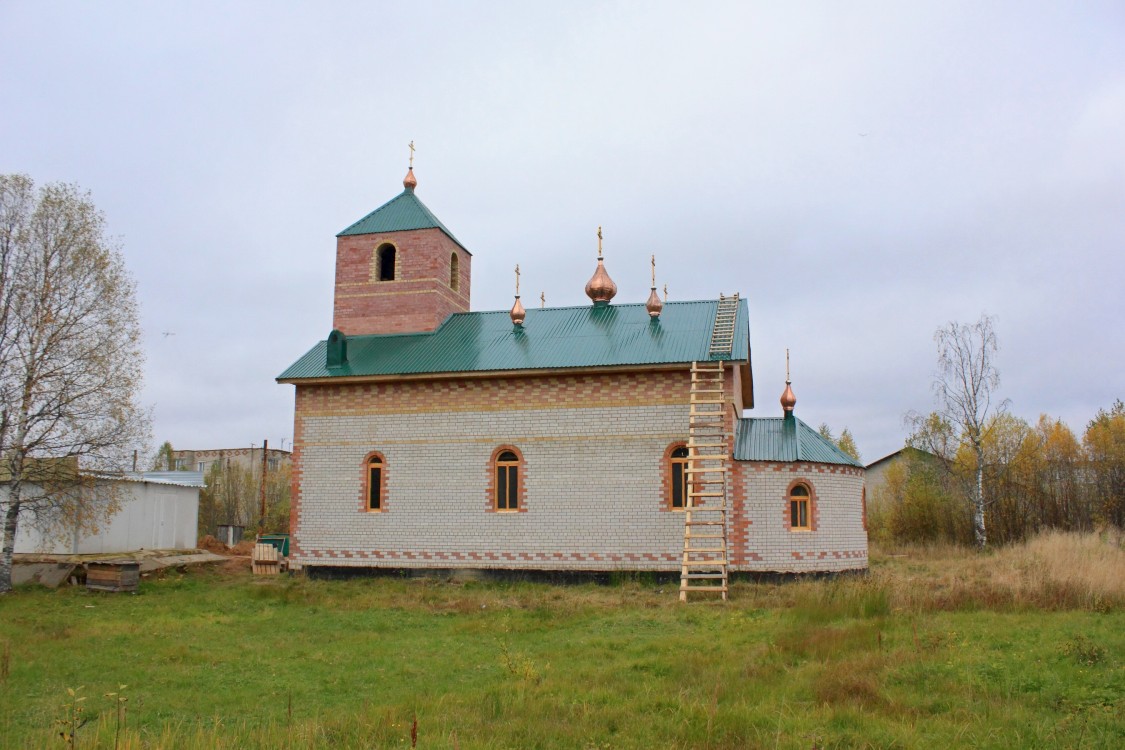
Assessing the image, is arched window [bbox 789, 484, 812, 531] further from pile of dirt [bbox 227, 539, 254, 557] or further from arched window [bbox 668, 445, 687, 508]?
pile of dirt [bbox 227, 539, 254, 557]

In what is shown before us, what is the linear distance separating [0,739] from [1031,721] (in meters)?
8.44

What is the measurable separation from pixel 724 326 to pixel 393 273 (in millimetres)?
8605

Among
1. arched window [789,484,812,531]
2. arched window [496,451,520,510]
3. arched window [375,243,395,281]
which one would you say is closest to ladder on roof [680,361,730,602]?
arched window [789,484,812,531]

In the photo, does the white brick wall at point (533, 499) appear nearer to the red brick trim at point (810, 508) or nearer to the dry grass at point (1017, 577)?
the red brick trim at point (810, 508)

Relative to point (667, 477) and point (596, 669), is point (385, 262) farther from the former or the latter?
point (596, 669)

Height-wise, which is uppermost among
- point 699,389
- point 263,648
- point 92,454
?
point 699,389

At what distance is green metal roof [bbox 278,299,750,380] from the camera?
19031mm

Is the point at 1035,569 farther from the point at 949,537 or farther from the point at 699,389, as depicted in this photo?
the point at 949,537

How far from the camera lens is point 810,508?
714 inches

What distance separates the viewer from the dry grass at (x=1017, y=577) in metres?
12.4

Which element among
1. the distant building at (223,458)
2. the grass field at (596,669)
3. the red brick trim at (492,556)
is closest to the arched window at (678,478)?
the red brick trim at (492,556)

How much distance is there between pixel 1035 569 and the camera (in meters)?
15.5

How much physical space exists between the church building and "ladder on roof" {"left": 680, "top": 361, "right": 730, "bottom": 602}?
0.05 meters

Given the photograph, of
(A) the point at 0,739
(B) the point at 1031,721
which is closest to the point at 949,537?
(B) the point at 1031,721
